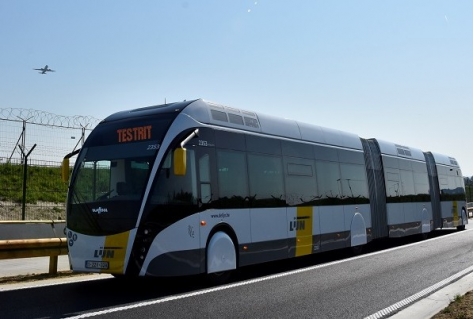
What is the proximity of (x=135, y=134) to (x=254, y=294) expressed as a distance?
3.62 metres

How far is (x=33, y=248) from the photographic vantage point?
37.3ft

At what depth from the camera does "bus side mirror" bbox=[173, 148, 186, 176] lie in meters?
9.67

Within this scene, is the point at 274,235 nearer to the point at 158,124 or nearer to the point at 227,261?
the point at 227,261

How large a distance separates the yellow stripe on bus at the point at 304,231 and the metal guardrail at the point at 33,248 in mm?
5291

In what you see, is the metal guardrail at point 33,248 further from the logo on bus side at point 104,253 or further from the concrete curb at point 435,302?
the concrete curb at point 435,302

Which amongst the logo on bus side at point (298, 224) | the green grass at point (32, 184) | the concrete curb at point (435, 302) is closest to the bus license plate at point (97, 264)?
the concrete curb at point (435, 302)

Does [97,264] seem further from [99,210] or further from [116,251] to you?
[99,210]

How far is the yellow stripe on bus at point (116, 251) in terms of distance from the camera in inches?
383

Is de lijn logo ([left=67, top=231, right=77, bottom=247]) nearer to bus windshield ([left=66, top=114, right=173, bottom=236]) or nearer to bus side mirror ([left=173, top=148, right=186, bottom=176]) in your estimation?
bus windshield ([left=66, top=114, right=173, bottom=236])

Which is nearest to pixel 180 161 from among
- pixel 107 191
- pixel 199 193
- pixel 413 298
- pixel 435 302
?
pixel 199 193

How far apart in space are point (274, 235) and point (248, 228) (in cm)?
104

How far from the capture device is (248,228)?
12.0 m

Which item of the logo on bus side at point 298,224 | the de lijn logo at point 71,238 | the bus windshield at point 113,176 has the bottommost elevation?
the de lijn logo at point 71,238

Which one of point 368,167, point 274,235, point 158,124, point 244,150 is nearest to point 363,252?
point 368,167
